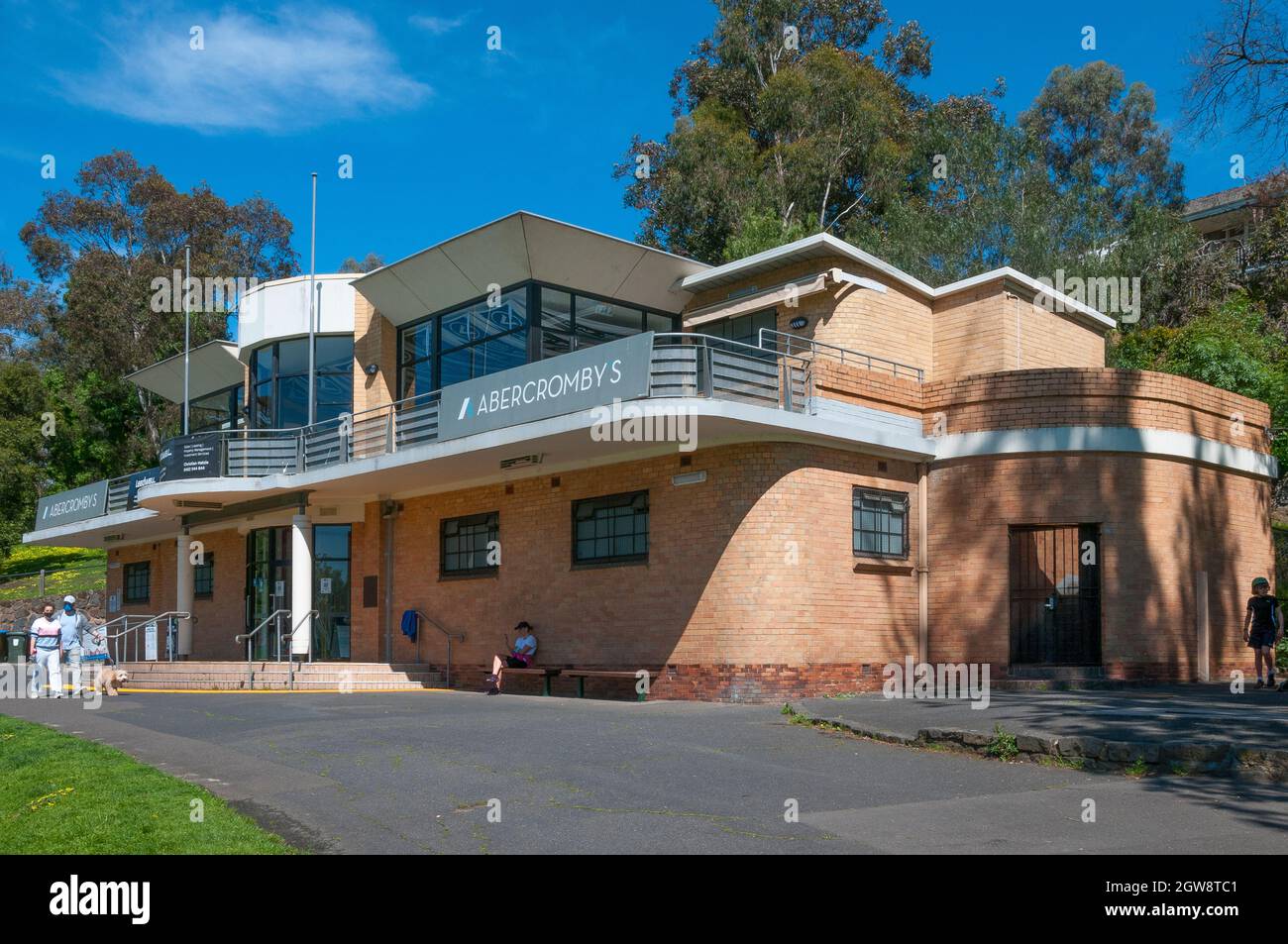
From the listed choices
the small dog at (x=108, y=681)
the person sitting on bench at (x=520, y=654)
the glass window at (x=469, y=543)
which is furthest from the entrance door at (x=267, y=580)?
the person sitting on bench at (x=520, y=654)

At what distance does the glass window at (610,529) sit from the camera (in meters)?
18.6

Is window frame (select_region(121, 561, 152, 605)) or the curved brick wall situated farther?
window frame (select_region(121, 561, 152, 605))

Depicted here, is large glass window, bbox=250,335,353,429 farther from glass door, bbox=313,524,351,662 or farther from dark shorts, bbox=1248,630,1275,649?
dark shorts, bbox=1248,630,1275,649

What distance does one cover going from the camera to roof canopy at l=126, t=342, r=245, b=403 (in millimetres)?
29359

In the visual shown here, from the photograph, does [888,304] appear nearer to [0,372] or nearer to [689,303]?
[689,303]

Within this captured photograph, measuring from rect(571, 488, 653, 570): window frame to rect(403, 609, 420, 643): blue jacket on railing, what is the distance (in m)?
4.50

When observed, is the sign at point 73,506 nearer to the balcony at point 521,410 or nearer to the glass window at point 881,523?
the balcony at point 521,410

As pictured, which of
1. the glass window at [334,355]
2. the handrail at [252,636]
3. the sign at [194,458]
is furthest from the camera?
the glass window at [334,355]

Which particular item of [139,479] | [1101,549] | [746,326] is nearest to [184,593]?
[139,479]

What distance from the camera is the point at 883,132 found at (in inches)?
1629

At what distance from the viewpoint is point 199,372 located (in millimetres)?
30797

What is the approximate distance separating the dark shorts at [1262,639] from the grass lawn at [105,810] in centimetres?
1473

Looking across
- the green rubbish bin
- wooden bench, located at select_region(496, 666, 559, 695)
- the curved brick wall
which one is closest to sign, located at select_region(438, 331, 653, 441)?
wooden bench, located at select_region(496, 666, 559, 695)

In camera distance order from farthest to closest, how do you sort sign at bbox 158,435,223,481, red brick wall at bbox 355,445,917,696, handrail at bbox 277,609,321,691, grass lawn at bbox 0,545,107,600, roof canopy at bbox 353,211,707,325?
grass lawn at bbox 0,545,107,600, sign at bbox 158,435,223,481, handrail at bbox 277,609,321,691, roof canopy at bbox 353,211,707,325, red brick wall at bbox 355,445,917,696
